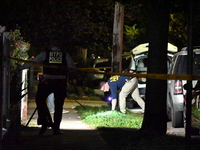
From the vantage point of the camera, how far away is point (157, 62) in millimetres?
7906

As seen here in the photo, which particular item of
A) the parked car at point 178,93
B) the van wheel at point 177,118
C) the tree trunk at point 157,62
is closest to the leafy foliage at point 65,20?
the parked car at point 178,93

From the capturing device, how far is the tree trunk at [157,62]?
791cm

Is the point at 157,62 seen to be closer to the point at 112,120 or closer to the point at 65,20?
the point at 112,120

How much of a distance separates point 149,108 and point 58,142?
1.55m

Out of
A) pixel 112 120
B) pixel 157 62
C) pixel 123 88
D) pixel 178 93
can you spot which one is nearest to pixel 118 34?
pixel 123 88

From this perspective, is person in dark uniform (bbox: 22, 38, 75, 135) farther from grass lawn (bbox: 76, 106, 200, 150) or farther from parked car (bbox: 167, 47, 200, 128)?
parked car (bbox: 167, 47, 200, 128)

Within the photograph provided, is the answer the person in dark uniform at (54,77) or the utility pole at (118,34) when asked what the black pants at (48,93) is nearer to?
the person in dark uniform at (54,77)

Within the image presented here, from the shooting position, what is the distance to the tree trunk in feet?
26.0

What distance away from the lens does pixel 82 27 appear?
68.7ft

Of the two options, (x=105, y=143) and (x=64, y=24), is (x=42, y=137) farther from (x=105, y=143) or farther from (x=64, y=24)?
(x=64, y=24)

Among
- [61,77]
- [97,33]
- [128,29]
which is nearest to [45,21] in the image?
[97,33]

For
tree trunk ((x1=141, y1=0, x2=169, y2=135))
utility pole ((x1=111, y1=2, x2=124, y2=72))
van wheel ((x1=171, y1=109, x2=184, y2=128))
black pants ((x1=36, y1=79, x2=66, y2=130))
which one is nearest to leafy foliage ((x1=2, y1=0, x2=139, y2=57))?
utility pole ((x1=111, y1=2, x2=124, y2=72))

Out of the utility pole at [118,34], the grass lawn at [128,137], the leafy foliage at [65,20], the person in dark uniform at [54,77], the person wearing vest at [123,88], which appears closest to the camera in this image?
the grass lawn at [128,137]

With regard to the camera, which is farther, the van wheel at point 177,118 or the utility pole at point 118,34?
the utility pole at point 118,34
